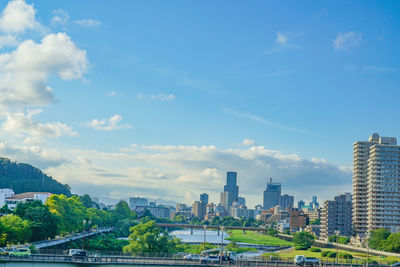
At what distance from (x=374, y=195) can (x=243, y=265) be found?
132 meters

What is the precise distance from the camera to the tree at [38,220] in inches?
4166

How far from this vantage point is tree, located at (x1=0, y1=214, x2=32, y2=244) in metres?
91.4

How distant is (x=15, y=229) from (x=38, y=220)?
14923mm

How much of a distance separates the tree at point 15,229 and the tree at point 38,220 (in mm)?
4814

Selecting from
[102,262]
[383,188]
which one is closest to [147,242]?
[102,262]

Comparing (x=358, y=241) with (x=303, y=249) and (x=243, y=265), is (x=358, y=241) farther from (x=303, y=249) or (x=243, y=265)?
(x=243, y=265)

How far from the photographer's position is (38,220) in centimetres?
10806

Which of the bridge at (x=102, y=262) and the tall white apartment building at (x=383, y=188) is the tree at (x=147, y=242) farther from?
the tall white apartment building at (x=383, y=188)

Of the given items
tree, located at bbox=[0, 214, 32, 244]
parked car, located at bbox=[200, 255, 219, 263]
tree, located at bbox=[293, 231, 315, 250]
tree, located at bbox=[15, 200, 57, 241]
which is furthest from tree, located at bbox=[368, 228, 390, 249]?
tree, located at bbox=[0, 214, 32, 244]

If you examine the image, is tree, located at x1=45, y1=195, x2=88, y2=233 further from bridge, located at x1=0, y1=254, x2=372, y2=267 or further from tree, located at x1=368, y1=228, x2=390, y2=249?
tree, located at x1=368, y1=228, x2=390, y2=249

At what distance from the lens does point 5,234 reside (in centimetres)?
8794

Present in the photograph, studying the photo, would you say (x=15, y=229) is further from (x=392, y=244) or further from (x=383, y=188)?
(x=383, y=188)

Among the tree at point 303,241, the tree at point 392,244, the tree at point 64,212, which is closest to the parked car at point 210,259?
the tree at point 64,212

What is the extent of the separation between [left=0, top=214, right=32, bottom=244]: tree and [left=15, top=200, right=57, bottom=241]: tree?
481 centimetres
